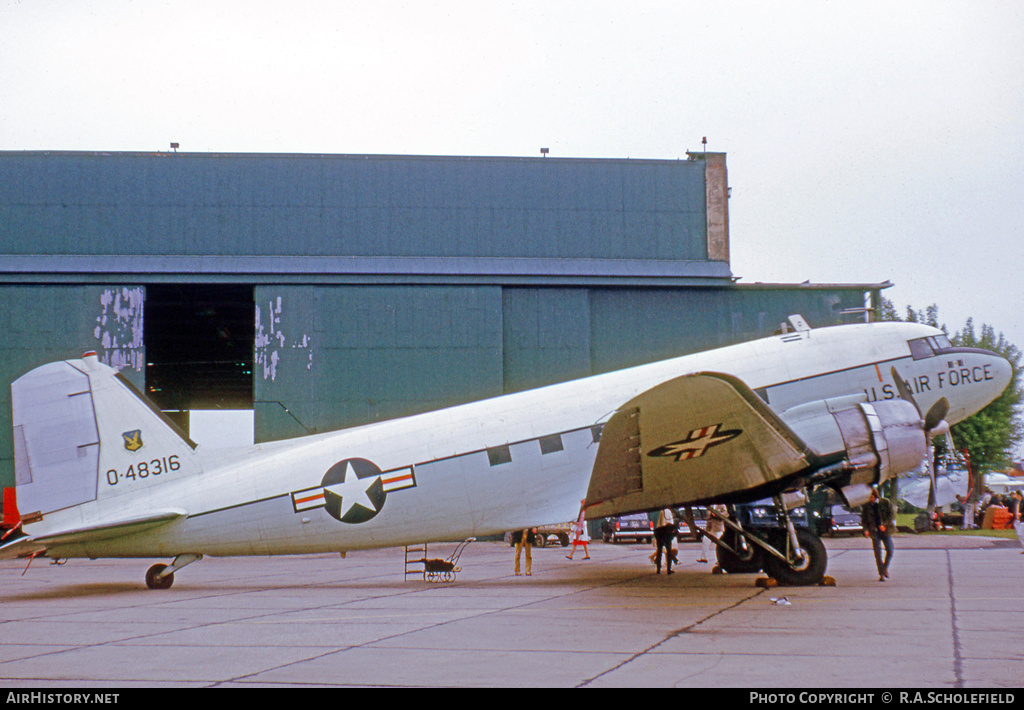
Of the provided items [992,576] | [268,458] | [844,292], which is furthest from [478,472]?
[844,292]

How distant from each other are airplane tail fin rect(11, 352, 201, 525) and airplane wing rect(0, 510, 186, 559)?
1.96 ft

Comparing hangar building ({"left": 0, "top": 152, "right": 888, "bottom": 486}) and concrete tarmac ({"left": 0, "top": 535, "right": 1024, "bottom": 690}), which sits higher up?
hangar building ({"left": 0, "top": 152, "right": 888, "bottom": 486})

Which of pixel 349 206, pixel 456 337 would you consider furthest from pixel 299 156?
pixel 456 337

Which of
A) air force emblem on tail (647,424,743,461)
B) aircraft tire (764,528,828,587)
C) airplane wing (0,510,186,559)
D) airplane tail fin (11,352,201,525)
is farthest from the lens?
airplane tail fin (11,352,201,525)

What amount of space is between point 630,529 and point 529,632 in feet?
72.4

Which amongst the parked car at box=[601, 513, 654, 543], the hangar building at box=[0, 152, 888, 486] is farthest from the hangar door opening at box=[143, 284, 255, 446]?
the parked car at box=[601, 513, 654, 543]

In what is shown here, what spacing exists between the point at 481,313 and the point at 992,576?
62.5 ft

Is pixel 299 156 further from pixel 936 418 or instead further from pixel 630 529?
pixel 936 418

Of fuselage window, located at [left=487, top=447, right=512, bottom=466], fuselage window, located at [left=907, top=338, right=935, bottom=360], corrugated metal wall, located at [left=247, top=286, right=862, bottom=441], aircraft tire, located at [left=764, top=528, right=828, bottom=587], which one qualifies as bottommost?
aircraft tire, located at [left=764, top=528, right=828, bottom=587]

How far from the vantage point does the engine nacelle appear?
12.6 metres

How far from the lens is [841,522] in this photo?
31109 millimetres

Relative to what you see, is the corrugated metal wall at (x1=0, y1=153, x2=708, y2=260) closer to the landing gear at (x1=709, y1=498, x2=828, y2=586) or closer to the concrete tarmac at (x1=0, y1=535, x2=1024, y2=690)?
the concrete tarmac at (x1=0, y1=535, x2=1024, y2=690)
